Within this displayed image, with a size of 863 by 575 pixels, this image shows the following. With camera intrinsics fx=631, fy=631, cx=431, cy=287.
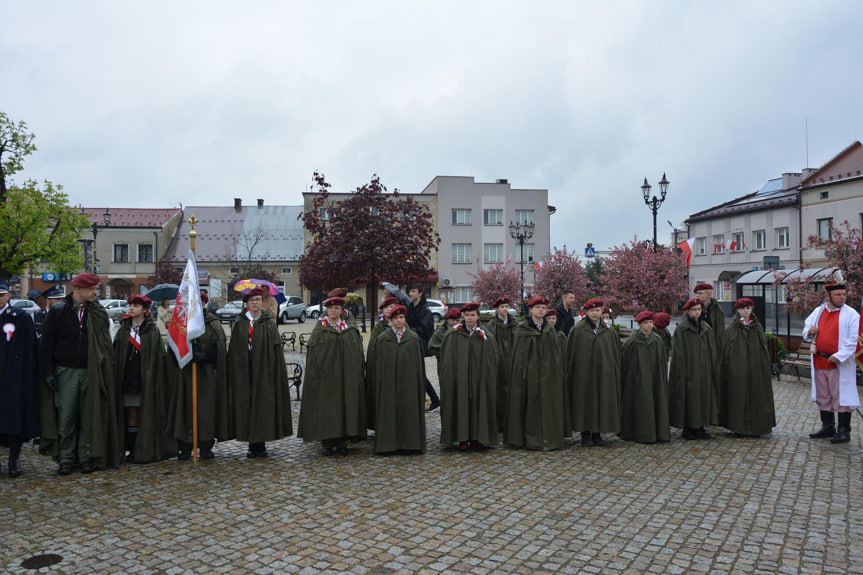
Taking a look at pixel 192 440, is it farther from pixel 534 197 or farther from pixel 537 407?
pixel 534 197

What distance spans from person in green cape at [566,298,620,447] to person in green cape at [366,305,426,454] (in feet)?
6.62

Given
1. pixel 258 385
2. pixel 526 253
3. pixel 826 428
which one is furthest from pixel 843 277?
pixel 526 253

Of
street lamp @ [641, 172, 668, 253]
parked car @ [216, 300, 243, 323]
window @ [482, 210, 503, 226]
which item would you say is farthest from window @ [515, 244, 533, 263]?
street lamp @ [641, 172, 668, 253]

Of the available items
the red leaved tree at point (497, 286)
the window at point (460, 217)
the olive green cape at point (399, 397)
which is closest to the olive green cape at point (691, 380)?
the olive green cape at point (399, 397)

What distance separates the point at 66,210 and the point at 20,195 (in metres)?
1.96

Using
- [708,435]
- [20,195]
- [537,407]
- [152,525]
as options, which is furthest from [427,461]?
[20,195]

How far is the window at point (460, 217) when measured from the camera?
5419 cm

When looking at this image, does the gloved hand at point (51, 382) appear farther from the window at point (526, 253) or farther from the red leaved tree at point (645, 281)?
the window at point (526, 253)

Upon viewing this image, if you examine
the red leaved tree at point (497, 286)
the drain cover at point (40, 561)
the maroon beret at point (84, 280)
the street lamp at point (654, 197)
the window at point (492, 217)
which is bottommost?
the drain cover at point (40, 561)

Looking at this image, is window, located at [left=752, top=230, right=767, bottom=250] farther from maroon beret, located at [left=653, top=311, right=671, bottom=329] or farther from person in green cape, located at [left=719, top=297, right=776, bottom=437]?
maroon beret, located at [left=653, top=311, right=671, bottom=329]

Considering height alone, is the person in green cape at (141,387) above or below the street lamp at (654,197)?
below

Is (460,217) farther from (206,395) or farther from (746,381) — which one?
(206,395)

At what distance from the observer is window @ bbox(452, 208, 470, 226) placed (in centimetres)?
5419

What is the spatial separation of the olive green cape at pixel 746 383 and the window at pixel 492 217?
45996 mm
